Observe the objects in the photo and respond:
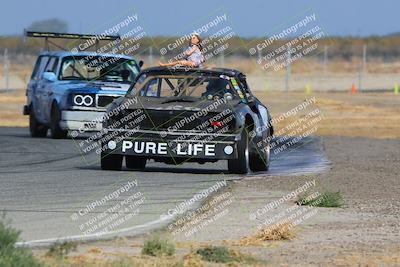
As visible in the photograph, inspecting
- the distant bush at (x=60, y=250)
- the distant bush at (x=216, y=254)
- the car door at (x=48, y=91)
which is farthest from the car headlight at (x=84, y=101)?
the distant bush at (x=60, y=250)

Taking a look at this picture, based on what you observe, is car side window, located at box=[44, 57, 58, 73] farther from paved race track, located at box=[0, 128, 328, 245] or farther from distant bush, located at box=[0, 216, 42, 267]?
distant bush, located at box=[0, 216, 42, 267]

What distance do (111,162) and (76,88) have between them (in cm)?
776

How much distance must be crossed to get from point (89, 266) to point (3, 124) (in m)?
28.5

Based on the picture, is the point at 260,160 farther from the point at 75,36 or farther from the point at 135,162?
the point at 75,36

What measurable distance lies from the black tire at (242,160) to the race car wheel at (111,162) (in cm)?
158

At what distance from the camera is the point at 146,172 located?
20.1 meters

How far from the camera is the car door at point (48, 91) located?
28.3 meters

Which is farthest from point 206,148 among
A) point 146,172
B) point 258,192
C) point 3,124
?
point 3,124

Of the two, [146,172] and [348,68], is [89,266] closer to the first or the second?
[146,172]

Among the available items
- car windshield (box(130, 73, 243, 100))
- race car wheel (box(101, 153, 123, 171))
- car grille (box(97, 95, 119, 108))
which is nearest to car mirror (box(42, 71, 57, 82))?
car grille (box(97, 95, 119, 108))

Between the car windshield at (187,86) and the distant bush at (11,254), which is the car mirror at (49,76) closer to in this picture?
the car windshield at (187,86)

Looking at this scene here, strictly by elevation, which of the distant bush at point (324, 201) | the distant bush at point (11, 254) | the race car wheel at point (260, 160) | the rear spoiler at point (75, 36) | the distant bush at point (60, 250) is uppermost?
the distant bush at point (11, 254)

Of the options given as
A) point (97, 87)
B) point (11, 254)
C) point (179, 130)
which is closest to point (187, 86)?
point (179, 130)

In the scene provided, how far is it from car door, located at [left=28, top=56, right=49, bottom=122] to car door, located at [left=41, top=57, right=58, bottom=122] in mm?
242
